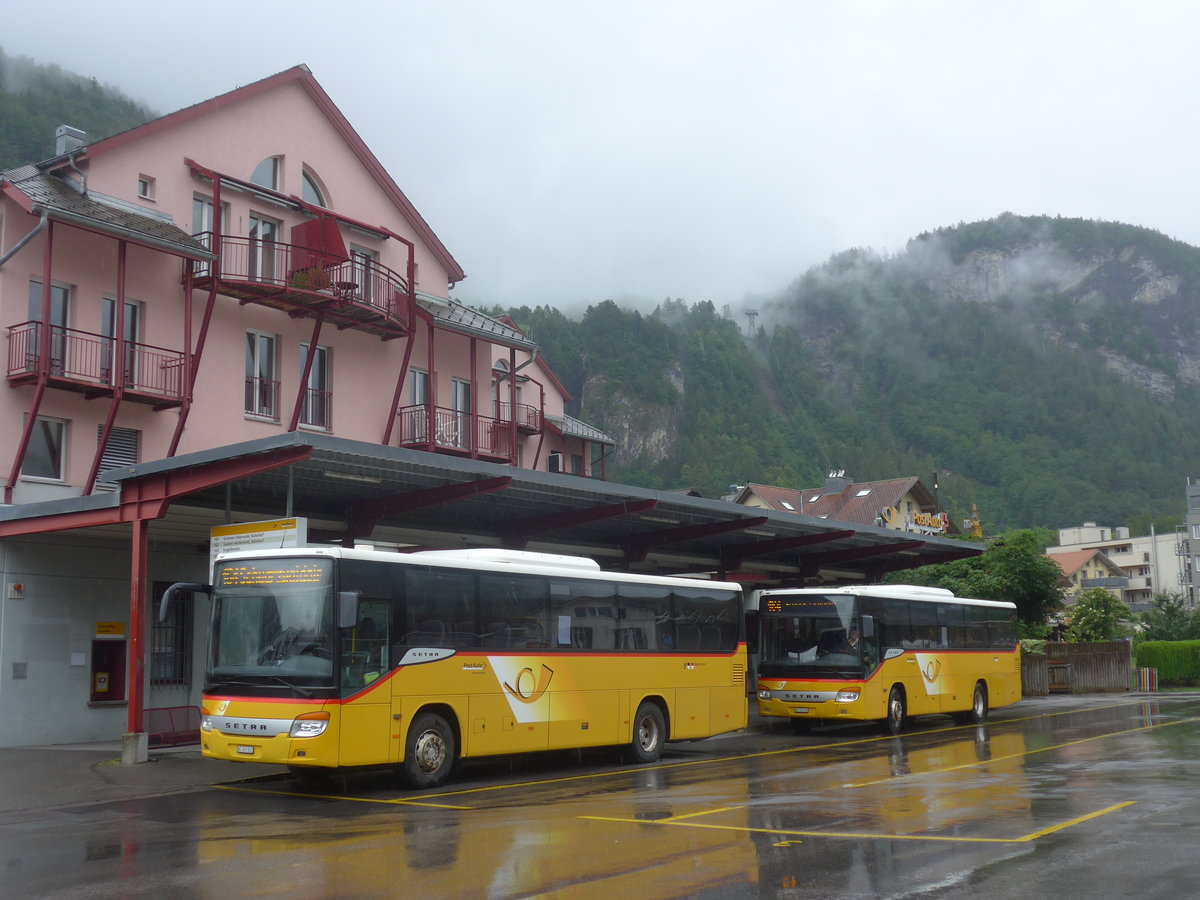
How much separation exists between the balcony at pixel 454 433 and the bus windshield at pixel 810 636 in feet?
34.7

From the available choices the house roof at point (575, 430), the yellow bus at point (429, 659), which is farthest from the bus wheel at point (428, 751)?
the house roof at point (575, 430)

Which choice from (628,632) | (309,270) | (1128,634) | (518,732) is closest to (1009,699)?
(628,632)

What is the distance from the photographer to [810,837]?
1070 cm

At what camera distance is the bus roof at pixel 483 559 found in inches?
585

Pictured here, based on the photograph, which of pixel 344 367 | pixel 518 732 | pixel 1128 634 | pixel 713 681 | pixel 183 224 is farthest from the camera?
pixel 1128 634

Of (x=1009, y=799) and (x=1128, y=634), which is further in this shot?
(x=1128, y=634)

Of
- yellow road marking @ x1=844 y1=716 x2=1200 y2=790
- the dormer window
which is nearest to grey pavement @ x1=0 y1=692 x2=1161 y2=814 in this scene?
yellow road marking @ x1=844 y1=716 x2=1200 y2=790

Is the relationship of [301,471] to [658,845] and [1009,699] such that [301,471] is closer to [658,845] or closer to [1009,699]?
[658,845]

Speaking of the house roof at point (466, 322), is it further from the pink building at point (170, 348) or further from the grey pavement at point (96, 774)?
the grey pavement at point (96, 774)

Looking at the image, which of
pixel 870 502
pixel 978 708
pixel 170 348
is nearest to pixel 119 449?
pixel 170 348

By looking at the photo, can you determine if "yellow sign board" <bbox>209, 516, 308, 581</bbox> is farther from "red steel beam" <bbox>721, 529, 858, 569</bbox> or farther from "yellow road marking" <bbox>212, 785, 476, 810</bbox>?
"red steel beam" <bbox>721, 529, 858, 569</bbox>

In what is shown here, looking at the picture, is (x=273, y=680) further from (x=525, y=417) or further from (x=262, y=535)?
(x=525, y=417)

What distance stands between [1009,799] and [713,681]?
8117mm

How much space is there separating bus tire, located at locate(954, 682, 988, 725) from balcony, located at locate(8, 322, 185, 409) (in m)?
19.0
